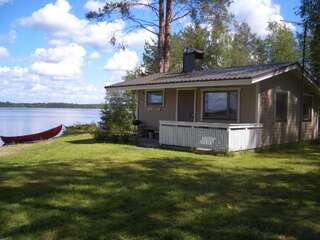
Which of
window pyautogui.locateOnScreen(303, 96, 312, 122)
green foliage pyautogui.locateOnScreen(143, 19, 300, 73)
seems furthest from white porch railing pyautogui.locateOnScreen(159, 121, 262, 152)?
green foliage pyautogui.locateOnScreen(143, 19, 300, 73)

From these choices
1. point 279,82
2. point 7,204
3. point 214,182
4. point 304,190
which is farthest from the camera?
point 279,82

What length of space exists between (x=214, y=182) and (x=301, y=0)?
465 inches

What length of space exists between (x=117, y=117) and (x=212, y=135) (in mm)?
7372

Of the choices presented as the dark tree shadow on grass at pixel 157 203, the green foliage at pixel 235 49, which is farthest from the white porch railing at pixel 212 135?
the green foliage at pixel 235 49

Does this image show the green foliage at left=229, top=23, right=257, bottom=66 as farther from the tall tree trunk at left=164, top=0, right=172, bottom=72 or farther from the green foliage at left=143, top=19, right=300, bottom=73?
the tall tree trunk at left=164, top=0, right=172, bottom=72

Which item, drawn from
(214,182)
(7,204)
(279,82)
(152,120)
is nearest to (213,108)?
(279,82)

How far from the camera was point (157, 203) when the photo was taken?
5.30 meters

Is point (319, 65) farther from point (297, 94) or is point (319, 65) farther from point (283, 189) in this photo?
point (283, 189)

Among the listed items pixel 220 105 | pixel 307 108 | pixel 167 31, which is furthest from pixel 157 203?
pixel 167 31

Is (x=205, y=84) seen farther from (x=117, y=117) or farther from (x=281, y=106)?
(x=117, y=117)

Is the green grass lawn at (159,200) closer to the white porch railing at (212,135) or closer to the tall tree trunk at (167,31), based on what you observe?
the white porch railing at (212,135)

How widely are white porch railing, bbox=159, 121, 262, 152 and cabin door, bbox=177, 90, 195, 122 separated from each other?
7.69ft

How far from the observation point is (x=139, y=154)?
10.3 meters

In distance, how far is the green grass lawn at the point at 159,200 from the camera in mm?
4270
